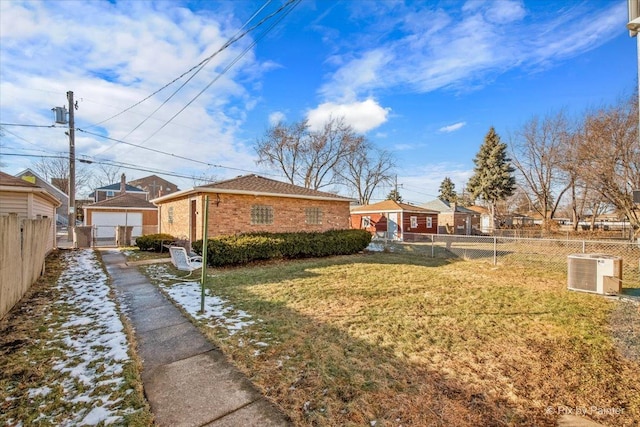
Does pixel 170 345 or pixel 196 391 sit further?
pixel 170 345

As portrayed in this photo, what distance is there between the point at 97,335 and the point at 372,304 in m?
4.41

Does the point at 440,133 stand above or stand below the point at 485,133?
below

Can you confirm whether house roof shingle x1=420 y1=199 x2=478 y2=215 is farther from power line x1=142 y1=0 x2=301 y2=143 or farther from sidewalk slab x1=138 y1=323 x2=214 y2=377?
sidewalk slab x1=138 y1=323 x2=214 y2=377

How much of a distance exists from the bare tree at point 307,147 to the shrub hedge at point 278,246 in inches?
760

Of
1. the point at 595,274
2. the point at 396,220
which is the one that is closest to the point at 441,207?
the point at 396,220

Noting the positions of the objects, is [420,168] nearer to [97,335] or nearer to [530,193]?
[530,193]

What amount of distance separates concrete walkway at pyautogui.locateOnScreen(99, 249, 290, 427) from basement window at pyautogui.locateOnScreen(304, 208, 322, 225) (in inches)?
373

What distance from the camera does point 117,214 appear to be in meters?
23.0

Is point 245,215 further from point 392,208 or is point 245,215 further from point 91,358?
point 392,208

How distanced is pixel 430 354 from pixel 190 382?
2.72 metres

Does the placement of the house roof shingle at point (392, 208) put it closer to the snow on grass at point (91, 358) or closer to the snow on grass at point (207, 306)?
the snow on grass at point (207, 306)

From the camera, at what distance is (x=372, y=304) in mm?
5664

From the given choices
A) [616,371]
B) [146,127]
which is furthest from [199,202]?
[616,371]

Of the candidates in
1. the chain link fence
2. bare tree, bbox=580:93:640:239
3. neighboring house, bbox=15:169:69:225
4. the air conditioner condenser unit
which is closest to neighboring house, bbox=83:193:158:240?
neighboring house, bbox=15:169:69:225
